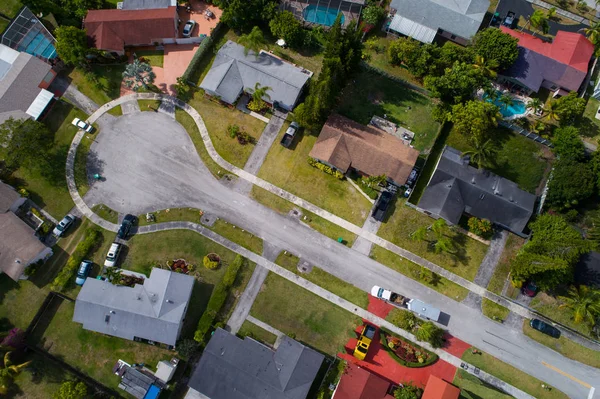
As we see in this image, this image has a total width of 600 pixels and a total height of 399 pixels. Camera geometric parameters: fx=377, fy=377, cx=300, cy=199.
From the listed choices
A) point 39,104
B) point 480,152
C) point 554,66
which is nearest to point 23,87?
point 39,104

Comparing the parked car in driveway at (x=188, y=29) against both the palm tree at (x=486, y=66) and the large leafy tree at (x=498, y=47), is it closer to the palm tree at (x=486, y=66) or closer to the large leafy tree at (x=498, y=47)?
the palm tree at (x=486, y=66)

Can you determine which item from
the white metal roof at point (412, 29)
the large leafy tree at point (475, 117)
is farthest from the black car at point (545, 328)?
the white metal roof at point (412, 29)

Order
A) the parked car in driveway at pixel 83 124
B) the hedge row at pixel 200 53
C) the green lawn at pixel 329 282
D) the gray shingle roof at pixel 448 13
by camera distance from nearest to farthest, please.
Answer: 1. the green lawn at pixel 329 282
2. the parked car in driveway at pixel 83 124
3. the gray shingle roof at pixel 448 13
4. the hedge row at pixel 200 53

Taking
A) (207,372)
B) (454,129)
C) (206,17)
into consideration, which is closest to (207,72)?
(206,17)

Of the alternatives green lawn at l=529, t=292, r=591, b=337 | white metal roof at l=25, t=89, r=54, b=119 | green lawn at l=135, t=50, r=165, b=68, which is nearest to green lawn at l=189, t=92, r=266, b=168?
Result: green lawn at l=135, t=50, r=165, b=68

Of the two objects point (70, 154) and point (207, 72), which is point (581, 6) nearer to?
point (207, 72)
